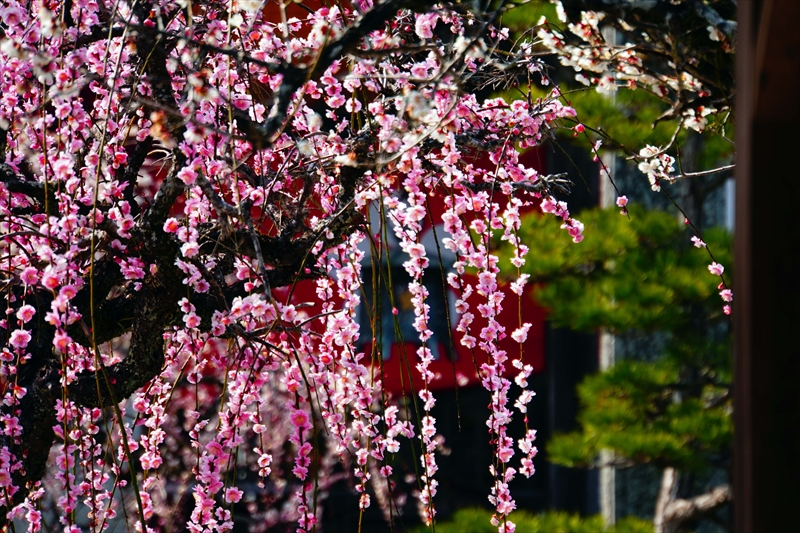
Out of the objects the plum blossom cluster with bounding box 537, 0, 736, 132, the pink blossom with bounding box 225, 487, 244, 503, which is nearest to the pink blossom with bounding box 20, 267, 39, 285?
the pink blossom with bounding box 225, 487, 244, 503

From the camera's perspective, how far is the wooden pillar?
1368 millimetres

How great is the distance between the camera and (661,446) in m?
3.75

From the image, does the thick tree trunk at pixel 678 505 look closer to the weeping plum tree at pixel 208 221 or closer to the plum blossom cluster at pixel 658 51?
the weeping plum tree at pixel 208 221

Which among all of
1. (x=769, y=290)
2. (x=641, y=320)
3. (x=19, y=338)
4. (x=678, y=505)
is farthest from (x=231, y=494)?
(x=678, y=505)

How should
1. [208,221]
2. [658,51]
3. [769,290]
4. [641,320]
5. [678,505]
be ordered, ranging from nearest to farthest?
[769,290] < [658,51] < [208,221] < [641,320] < [678,505]

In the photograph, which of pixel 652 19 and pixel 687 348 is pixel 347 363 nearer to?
pixel 652 19

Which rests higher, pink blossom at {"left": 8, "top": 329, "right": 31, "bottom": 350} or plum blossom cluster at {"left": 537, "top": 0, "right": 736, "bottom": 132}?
plum blossom cluster at {"left": 537, "top": 0, "right": 736, "bottom": 132}

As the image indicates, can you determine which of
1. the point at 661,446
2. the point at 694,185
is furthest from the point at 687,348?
the point at 694,185

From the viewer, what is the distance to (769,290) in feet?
4.53

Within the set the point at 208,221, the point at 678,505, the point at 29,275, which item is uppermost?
the point at 208,221

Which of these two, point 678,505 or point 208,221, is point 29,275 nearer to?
point 208,221

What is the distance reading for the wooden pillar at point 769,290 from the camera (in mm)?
1368

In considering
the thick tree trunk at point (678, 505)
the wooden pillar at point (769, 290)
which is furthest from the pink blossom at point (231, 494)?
the thick tree trunk at point (678, 505)

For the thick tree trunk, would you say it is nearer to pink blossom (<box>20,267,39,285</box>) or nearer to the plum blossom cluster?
the plum blossom cluster
